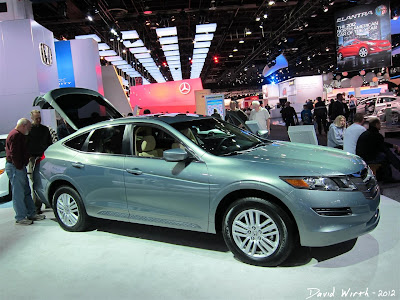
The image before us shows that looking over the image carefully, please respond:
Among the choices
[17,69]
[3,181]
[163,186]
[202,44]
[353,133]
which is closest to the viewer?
[163,186]

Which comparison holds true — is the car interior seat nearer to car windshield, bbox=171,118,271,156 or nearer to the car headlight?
car windshield, bbox=171,118,271,156

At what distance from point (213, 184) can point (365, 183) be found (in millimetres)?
1404

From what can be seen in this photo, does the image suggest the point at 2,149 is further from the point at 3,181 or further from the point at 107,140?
the point at 107,140

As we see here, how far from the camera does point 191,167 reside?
3.44m

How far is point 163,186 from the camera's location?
141 inches

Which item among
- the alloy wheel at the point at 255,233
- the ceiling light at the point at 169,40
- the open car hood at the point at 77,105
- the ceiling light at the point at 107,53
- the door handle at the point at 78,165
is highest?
the ceiling light at the point at 107,53

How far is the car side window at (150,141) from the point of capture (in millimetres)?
3959

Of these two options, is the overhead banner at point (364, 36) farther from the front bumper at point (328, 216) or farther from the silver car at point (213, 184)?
the front bumper at point (328, 216)

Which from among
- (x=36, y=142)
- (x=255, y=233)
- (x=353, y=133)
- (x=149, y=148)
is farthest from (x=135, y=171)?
(x=353, y=133)

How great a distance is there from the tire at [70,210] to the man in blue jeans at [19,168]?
0.79 meters

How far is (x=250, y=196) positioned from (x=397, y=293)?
4.50ft

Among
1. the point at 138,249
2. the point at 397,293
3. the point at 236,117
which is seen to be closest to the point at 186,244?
the point at 138,249

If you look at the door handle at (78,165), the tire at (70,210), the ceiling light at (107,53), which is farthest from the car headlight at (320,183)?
the ceiling light at (107,53)

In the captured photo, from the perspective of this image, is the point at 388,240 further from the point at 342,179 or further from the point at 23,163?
the point at 23,163
